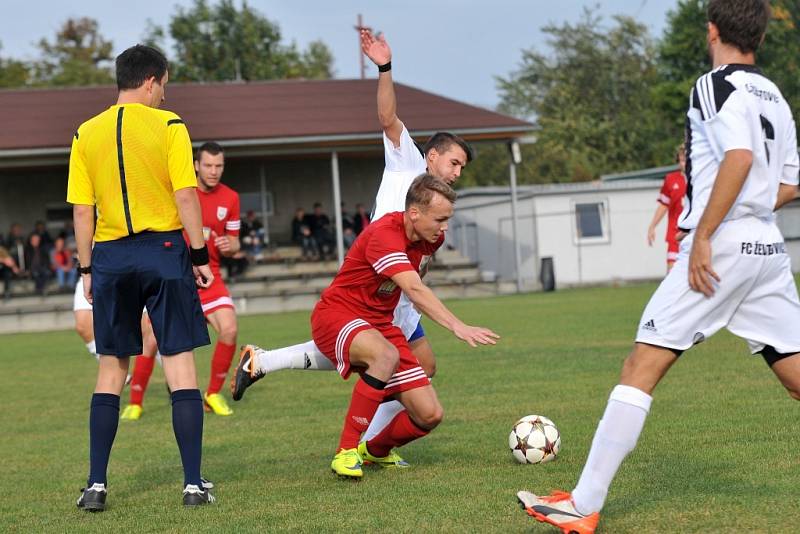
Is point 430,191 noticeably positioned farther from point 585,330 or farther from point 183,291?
point 585,330

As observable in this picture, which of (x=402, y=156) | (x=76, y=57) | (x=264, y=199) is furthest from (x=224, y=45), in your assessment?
(x=402, y=156)

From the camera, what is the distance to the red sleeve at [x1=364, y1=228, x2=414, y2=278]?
587cm

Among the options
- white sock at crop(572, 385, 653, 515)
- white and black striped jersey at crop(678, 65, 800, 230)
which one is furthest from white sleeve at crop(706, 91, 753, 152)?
white sock at crop(572, 385, 653, 515)

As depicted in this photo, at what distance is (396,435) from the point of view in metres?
6.38

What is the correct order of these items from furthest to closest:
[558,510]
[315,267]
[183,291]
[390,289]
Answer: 1. [315,267]
2. [390,289]
3. [183,291]
4. [558,510]

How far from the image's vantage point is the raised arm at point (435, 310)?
517 centimetres

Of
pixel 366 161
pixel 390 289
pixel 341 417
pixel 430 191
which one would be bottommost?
pixel 341 417

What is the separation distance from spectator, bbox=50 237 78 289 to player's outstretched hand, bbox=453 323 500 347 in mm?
25256

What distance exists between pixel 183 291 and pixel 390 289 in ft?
3.98

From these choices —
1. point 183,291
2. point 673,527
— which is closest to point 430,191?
point 183,291

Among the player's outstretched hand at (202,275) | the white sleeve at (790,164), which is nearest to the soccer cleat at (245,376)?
the player's outstretched hand at (202,275)

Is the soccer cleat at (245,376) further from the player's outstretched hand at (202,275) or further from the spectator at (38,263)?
the spectator at (38,263)

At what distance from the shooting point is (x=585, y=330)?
627 inches

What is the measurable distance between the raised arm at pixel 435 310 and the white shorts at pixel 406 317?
0.97 m
